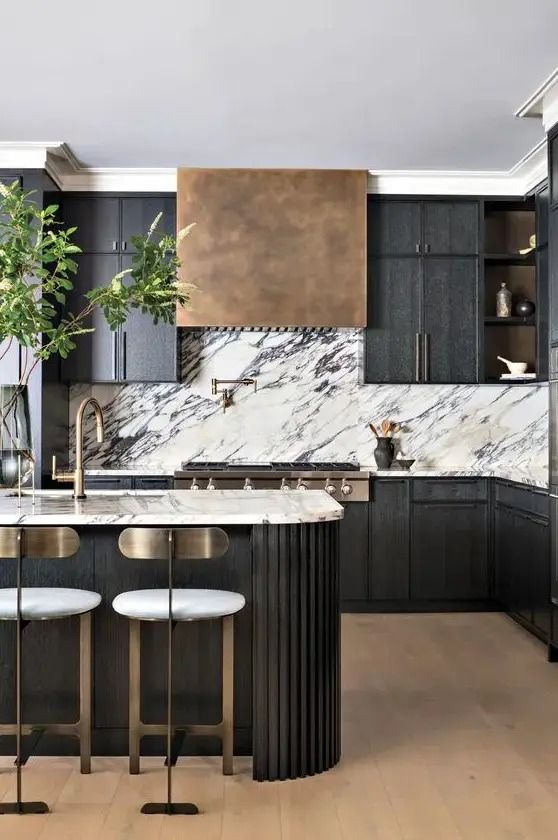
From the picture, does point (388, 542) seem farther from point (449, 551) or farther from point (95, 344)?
point (95, 344)

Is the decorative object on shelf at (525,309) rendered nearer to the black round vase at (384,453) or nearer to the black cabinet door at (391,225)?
the black cabinet door at (391,225)

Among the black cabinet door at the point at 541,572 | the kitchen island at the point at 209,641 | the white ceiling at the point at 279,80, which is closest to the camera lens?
the kitchen island at the point at 209,641

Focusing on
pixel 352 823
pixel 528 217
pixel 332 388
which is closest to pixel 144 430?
pixel 332 388

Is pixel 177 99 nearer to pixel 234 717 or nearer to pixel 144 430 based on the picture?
pixel 144 430

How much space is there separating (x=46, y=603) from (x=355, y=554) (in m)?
3.05

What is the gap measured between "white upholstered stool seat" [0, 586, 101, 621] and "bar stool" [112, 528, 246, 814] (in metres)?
0.11

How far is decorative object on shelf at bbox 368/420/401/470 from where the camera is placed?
5973mm

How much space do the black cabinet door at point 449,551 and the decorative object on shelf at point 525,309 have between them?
4.37 feet

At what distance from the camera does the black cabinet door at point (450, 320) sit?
235 inches

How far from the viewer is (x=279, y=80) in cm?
434

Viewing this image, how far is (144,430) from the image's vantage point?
625 cm

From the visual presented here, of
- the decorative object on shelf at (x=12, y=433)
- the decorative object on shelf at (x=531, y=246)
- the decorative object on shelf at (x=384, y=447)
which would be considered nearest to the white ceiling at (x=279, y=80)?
the decorative object on shelf at (x=531, y=246)

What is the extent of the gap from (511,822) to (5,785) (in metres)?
1.68

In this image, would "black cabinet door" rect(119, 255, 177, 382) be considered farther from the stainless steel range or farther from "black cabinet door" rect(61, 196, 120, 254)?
the stainless steel range
